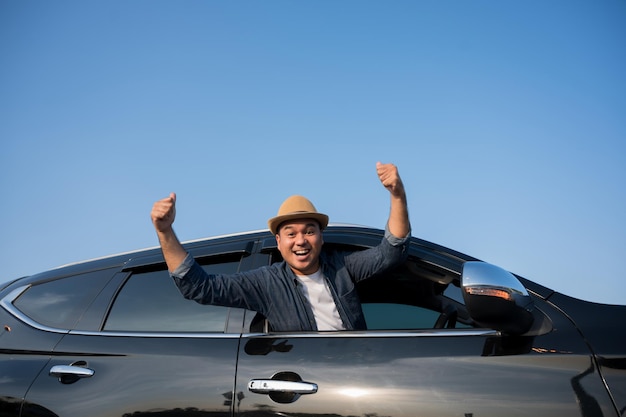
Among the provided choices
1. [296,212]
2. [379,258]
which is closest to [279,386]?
[379,258]

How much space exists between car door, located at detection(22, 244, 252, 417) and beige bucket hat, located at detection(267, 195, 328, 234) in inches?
10.8

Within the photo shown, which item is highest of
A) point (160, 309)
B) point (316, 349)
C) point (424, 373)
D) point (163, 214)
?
point (163, 214)

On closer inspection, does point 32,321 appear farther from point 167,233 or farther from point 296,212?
point 296,212

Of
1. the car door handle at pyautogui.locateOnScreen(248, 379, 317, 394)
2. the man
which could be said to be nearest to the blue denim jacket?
the man

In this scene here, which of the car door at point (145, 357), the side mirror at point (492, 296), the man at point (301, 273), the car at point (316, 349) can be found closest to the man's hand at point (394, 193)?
the man at point (301, 273)

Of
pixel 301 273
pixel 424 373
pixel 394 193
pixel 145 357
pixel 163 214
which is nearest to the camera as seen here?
pixel 424 373

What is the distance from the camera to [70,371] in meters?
3.06

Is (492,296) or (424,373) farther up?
(492,296)

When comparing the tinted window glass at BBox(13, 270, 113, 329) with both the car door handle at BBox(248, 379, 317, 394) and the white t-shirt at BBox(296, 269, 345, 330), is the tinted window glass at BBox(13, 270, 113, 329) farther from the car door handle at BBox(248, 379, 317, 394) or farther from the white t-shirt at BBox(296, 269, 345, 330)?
the car door handle at BBox(248, 379, 317, 394)

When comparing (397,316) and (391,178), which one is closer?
(391,178)

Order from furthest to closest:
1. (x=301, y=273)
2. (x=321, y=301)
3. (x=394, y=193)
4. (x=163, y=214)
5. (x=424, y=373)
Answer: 1. (x=301, y=273)
2. (x=321, y=301)
3. (x=394, y=193)
4. (x=163, y=214)
5. (x=424, y=373)

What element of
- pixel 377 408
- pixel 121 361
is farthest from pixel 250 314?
pixel 377 408

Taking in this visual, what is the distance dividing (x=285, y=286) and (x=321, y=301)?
24cm

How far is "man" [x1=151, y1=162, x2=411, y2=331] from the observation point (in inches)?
123
